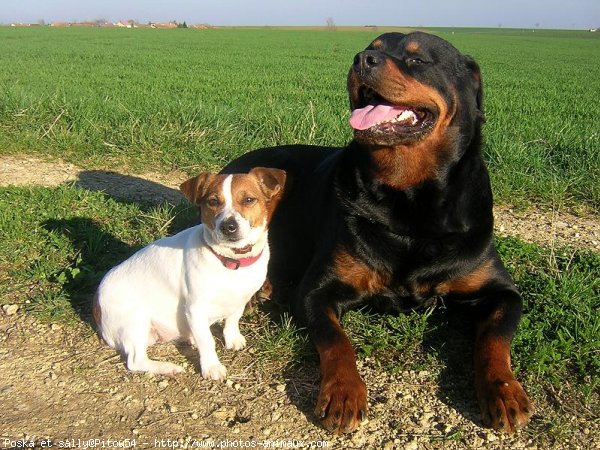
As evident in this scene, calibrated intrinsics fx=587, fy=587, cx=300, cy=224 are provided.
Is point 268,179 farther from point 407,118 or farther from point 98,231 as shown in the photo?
point 98,231

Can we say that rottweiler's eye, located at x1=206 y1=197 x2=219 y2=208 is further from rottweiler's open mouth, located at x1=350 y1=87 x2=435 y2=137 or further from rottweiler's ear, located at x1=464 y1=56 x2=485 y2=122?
rottweiler's ear, located at x1=464 y1=56 x2=485 y2=122

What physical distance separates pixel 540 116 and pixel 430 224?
9.07 metres

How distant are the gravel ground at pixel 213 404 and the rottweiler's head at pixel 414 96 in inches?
49.1

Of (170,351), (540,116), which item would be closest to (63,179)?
(170,351)

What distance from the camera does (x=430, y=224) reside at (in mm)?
→ 3326

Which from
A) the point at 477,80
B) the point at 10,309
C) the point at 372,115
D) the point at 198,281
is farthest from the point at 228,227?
the point at 477,80

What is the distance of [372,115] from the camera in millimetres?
3248

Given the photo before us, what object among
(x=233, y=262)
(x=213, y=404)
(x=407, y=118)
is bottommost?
(x=213, y=404)

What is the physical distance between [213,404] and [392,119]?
1765mm

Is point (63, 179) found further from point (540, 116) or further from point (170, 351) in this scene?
point (540, 116)

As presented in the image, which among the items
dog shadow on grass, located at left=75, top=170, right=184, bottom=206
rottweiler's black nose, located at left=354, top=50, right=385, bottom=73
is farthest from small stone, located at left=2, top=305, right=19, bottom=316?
rottweiler's black nose, located at left=354, top=50, right=385, bottom=73

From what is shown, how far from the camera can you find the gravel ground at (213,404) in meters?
2.56

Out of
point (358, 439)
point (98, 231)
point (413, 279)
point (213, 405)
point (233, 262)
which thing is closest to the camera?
point (358, 439)

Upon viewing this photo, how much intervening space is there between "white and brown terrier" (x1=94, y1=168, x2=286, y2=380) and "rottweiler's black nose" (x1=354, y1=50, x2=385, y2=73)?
88 centimetres
